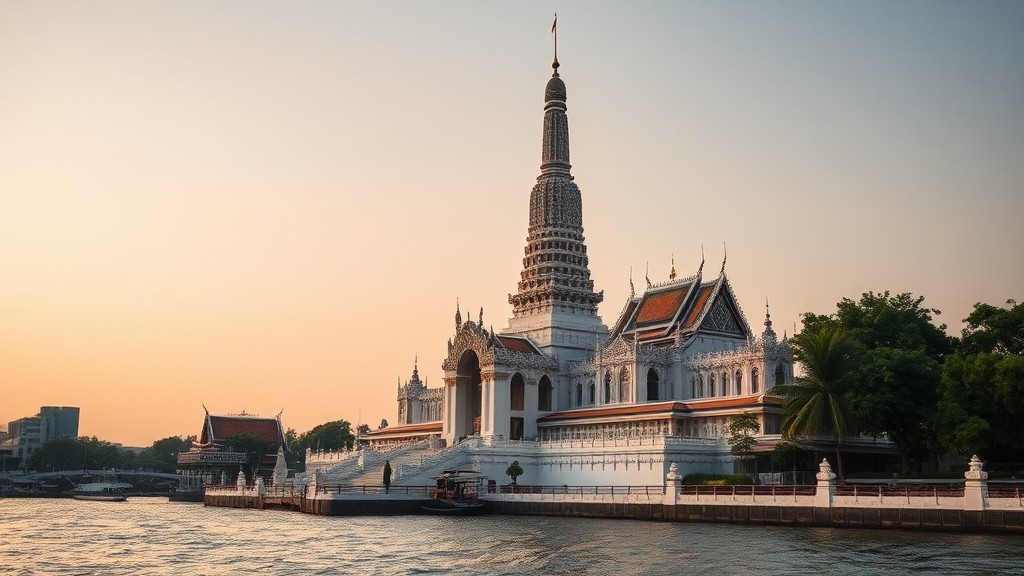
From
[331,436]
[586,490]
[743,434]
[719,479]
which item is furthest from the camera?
[331,436]

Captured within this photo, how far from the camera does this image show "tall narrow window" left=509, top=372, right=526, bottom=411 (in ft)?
258

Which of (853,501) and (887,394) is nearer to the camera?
(853,501)

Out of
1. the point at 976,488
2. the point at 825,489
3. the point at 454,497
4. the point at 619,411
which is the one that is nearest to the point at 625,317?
the point at 619,411

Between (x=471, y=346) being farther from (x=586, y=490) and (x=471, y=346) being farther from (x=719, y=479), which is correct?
(x=719, y=479)

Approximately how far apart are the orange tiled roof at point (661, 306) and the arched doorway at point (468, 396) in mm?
11841

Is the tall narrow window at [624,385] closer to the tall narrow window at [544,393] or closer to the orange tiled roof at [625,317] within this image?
the tall narrow window at [544,393]

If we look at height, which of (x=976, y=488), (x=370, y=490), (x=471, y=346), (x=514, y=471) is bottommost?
(x=370, y=490)

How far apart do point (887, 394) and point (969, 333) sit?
890 centimetres

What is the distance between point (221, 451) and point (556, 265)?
123 ft

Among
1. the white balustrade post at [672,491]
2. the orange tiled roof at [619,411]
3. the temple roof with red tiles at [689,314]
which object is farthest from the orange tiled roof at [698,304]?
the white balustrade post at [672,491]

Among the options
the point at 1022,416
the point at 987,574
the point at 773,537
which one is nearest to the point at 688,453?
the point at 1022,416

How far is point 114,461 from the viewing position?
14875 centimetres

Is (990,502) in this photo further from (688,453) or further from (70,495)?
(70,495)

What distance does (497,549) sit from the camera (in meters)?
39.2
